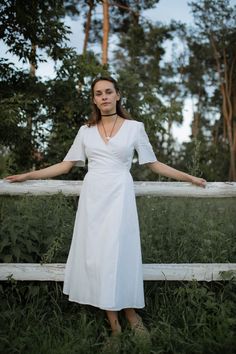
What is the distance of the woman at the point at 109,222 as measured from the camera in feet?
10.2

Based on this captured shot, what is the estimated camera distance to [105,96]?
3.41 m

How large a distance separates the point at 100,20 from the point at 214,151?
12.3 metres

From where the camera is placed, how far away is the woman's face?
11.2 ft

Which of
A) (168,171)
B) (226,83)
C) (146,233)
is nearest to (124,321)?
(146,233)

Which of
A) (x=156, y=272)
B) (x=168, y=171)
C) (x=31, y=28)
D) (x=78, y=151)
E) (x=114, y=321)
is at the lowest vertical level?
(x=114, y=321)

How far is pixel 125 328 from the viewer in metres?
3.37

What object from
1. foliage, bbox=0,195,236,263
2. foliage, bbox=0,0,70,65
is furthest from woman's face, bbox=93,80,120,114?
foliage, bbox=0,0,70,65

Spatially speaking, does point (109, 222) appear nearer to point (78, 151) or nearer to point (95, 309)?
point (78, 151)

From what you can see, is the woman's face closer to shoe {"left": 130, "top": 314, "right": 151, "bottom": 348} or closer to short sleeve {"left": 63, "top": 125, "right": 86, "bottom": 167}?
short sleeve {"left": 63, "top": 125, "right": 86, "bottom": 167}

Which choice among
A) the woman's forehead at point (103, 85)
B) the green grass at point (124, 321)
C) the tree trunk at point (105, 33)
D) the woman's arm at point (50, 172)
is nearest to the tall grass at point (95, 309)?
the green grass at point (124, 321)

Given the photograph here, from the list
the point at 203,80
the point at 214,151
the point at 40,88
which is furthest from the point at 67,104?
the point at 203,80

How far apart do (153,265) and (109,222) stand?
71cm

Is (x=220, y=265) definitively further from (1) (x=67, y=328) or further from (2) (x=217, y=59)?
(2) (x=217, y=59)

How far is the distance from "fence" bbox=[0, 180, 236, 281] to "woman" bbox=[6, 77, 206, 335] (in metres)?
0.21
